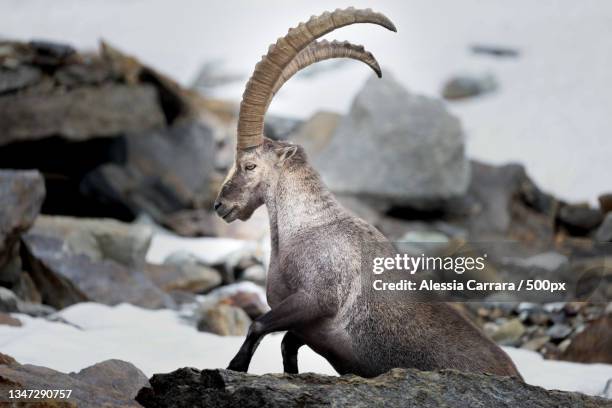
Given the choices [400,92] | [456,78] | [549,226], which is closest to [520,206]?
[549,226]

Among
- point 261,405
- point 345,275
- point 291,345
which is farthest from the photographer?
point 291,345

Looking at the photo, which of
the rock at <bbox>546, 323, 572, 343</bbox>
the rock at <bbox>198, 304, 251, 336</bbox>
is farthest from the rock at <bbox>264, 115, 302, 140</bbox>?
the rock at <bbox>198, 304, 251, 336</bbox>

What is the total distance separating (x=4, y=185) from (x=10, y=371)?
4.81m

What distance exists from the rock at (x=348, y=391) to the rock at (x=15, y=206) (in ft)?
15.2

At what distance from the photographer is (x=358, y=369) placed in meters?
4.92

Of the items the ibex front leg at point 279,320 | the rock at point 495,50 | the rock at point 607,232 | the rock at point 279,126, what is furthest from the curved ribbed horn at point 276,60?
the rock at point 495,50

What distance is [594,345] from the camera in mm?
7137

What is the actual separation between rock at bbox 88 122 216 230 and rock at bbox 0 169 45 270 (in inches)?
197

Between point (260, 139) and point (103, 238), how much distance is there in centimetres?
589

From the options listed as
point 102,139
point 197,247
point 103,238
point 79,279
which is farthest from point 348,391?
point 102,139

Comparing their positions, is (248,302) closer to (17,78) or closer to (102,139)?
(17,78)

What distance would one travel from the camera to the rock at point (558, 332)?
8.78 metres

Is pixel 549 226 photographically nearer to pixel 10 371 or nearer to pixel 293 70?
pixel 293 70

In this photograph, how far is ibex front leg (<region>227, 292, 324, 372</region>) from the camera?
4578 millimetres
